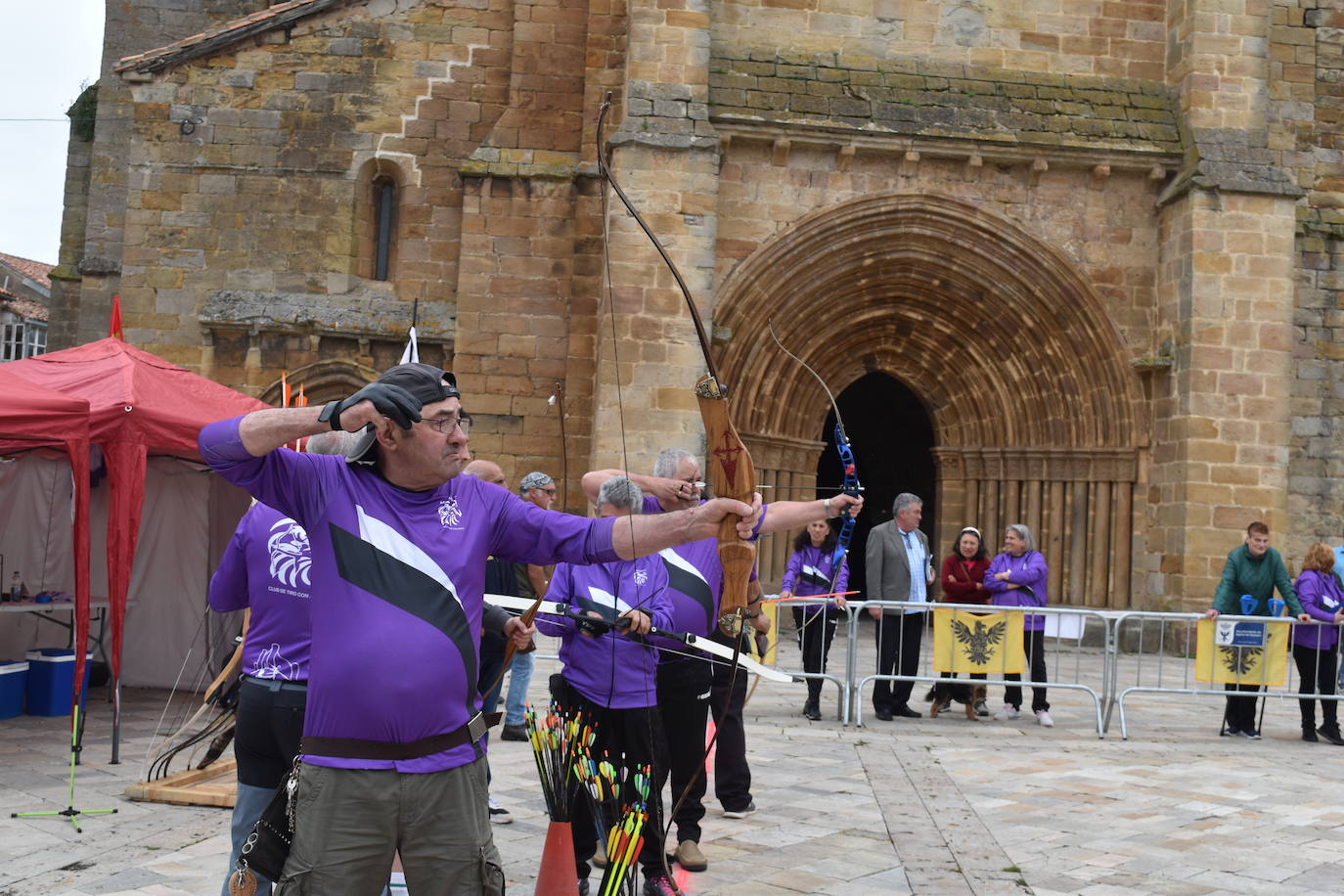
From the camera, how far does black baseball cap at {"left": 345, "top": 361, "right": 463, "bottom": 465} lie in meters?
2.97

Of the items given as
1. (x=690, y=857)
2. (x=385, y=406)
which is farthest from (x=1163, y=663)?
(x=385, y=406)

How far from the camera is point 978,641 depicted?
30.2ft

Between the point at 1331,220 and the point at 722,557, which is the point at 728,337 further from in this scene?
the point at 722,557

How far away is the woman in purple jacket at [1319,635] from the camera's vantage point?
9164 millimetres

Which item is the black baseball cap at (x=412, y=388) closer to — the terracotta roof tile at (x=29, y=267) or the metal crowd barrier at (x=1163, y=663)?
the metal crowd barrier at (x=1163, y=663)

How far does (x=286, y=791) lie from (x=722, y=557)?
1.13 metres

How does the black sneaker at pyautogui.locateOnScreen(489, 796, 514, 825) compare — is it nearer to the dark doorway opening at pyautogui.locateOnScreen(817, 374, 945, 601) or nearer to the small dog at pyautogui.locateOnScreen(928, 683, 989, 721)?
the small dog at pyautogui.locateOnScreen(928, 683, 989, 721)

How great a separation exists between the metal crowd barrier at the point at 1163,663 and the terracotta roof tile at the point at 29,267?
106 ft

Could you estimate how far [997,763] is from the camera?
25.2 feet

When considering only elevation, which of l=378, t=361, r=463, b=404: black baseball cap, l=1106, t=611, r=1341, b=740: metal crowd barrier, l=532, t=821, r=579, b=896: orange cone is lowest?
l=532, t=821, r=579, b=896: orange cone

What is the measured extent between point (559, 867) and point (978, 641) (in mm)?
5650

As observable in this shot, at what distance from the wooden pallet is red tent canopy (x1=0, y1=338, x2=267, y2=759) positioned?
708 mm

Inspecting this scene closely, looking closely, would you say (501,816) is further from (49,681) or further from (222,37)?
(222,37)

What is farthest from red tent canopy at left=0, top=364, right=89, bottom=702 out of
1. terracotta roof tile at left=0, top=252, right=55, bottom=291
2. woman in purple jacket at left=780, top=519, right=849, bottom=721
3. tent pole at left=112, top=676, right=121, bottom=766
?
terracotta roof tile at left=0, top=252, right=55, bottom=291
